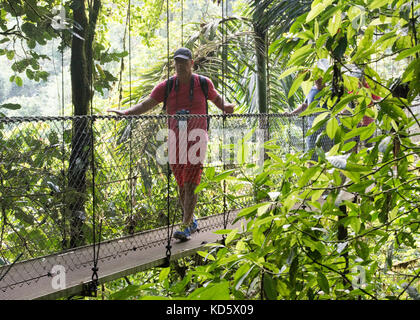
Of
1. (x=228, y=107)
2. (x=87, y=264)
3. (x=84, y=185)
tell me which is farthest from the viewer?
(x=228, y=107)

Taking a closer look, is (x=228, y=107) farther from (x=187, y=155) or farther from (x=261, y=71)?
(x=261, y=71)

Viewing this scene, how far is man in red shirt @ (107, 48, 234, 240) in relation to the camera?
2.83 m

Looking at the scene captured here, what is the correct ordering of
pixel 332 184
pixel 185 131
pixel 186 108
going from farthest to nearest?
pixel 186 108 → pixel 185 131 → pixel 332 184

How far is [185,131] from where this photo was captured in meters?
2.80

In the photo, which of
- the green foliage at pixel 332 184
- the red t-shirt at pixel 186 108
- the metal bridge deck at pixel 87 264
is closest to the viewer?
the green foliage at pixel 332 184

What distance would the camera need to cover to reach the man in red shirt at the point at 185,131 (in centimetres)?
283

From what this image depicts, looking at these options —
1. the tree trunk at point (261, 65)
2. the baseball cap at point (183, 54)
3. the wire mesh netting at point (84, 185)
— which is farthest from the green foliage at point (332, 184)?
the tree trunk at point (261, 65)

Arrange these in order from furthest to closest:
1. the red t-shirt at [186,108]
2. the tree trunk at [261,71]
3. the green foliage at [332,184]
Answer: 1. the tree trunk at [261,71]
2. the red t-shirt at [186,108]
3. the green foliage at [332,184]

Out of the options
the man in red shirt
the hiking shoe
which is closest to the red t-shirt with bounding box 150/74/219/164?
the man in red shirt

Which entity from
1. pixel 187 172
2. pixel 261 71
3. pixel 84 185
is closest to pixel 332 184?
pixel 84 185

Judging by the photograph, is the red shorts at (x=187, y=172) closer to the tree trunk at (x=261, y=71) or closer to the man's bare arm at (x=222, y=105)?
the man's bare arm at (x=222, y=105)

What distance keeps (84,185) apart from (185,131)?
619 mm

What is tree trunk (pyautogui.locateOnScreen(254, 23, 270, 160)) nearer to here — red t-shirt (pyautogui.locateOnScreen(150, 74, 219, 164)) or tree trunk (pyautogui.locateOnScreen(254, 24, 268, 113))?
tree trunk (pyautogui.locateOnScreen(254, 24, 268, 113))
